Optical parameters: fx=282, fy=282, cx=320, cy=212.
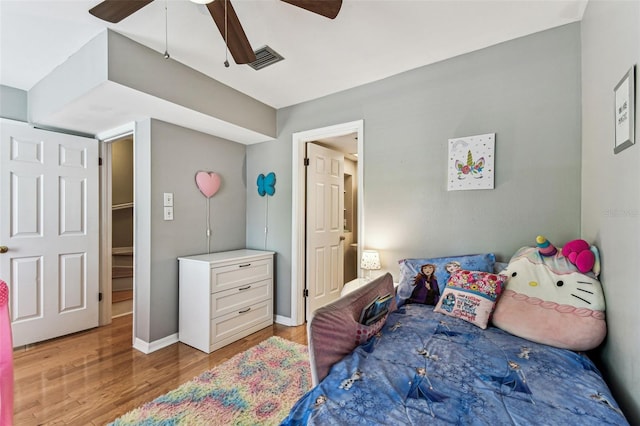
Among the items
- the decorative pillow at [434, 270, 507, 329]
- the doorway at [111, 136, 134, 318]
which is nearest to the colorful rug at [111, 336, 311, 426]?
the decorative pillow at [434, 270, 507, 329]

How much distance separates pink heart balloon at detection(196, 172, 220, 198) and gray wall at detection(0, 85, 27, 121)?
1.71m

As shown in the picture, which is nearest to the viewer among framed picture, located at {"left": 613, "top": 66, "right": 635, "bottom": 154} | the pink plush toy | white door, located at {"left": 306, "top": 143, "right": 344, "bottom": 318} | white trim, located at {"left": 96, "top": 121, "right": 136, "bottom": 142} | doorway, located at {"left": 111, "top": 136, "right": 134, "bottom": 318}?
framed picture, located at {"left": 613, "top": 66, "right": 635, "bottom": 154}

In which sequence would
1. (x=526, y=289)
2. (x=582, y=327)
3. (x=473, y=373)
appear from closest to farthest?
1. (x=473, y=373)
2. (x=582, y=327)
3. (x=526, y=289)

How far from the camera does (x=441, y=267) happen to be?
6.79 ft

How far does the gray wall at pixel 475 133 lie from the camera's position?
1.91 metres

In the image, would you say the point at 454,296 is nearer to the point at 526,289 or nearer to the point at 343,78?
the point at 526,289

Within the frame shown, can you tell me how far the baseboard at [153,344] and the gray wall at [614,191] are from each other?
3115 mm

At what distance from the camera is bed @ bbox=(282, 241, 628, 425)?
93 cm

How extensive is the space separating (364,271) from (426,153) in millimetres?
1182

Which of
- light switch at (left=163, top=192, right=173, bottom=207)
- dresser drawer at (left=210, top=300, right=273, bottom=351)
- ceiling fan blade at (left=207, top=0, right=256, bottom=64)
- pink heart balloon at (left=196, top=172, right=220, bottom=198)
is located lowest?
dresser drawer at (left=210, top=300, right=273, bottom=351)

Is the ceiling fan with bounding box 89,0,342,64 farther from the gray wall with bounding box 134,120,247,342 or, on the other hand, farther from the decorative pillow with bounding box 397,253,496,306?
the decorative pillow with bounding box 397,253,496,306

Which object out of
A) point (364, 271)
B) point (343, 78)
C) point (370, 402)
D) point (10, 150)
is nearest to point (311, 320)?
point (370, 402)

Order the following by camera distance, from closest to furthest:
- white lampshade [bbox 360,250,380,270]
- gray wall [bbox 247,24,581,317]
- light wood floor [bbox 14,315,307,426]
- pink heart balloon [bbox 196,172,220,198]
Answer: light wood floor [bbox 14,315,307,426] < gray wall [bbox 247,24,581,317] < white lampshade [bbox 360,250,380,270] < pink heart balloon [bbox 196,172,220,198]

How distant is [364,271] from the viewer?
8.61 ft
